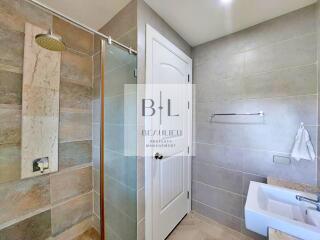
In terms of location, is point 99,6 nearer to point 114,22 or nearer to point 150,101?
point 114,22

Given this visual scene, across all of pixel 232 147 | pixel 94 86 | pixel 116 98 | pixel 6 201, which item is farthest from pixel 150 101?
pixel 6 201

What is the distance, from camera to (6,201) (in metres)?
1.15

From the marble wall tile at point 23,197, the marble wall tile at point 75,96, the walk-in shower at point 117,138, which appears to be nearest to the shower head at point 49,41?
the walk-in shower at point 117,138

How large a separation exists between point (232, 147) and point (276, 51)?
40.5 inches

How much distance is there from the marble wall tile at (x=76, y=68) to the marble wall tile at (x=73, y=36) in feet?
0.25

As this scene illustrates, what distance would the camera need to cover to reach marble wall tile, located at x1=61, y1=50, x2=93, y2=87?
1.47 meters

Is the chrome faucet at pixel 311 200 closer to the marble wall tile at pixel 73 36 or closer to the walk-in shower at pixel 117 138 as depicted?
the walk-in shower at pixel 117 138

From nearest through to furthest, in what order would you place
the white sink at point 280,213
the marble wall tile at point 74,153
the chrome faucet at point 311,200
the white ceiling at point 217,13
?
the white sink at point 280,213 < the chrome faucet at point 311,200 < the white ceiling at point 217,13 < the marble wall tile at point 74,153

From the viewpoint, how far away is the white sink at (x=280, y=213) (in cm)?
81

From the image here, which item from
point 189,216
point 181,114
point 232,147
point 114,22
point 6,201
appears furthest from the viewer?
point 189,216

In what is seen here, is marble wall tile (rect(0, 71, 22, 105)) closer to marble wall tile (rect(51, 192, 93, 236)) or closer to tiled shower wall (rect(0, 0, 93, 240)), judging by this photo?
tiled shower wall (rect(0, 0, 93, 240))

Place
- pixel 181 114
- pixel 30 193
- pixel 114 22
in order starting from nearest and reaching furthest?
pixel 30 193, pixel 114 22, pixel 181 114

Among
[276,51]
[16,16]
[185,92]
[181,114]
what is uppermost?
[16,16]

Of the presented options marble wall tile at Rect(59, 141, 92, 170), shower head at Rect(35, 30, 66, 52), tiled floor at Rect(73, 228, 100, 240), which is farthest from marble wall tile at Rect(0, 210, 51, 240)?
shower head at Rect(35, 30, 66, 52)
